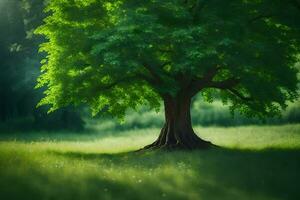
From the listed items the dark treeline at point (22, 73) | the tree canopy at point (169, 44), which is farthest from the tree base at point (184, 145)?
the dark treeline at point (22, 73)

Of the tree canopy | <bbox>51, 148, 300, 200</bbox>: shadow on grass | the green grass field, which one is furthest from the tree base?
the tree canopy

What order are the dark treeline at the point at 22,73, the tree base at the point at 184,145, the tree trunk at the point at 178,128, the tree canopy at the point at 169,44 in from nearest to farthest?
1. the tree canopy at the point at 169,44
2. the tree base at the point at 184,145
3. the tree trunk at the point at 178,128
4. the dark treeline at the point at 22,73

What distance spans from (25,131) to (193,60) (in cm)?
2915

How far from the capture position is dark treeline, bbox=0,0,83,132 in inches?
1825

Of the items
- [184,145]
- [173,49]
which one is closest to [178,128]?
[184,145]

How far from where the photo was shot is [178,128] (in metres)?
25.6

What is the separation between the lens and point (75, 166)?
1786 centimetres

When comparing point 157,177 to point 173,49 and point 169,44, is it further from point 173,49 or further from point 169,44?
point 169,44

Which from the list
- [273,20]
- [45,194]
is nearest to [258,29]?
[273,20]

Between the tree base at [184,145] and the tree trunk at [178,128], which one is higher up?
the tree trunk at [178,128]

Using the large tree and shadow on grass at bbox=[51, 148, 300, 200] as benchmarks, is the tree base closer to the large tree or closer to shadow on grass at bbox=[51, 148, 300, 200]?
the large tree

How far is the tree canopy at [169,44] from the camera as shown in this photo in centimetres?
2062

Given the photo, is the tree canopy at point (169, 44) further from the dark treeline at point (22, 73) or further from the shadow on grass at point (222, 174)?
the dark treeline at point (22, 73)

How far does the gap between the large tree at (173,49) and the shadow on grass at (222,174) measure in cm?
335
